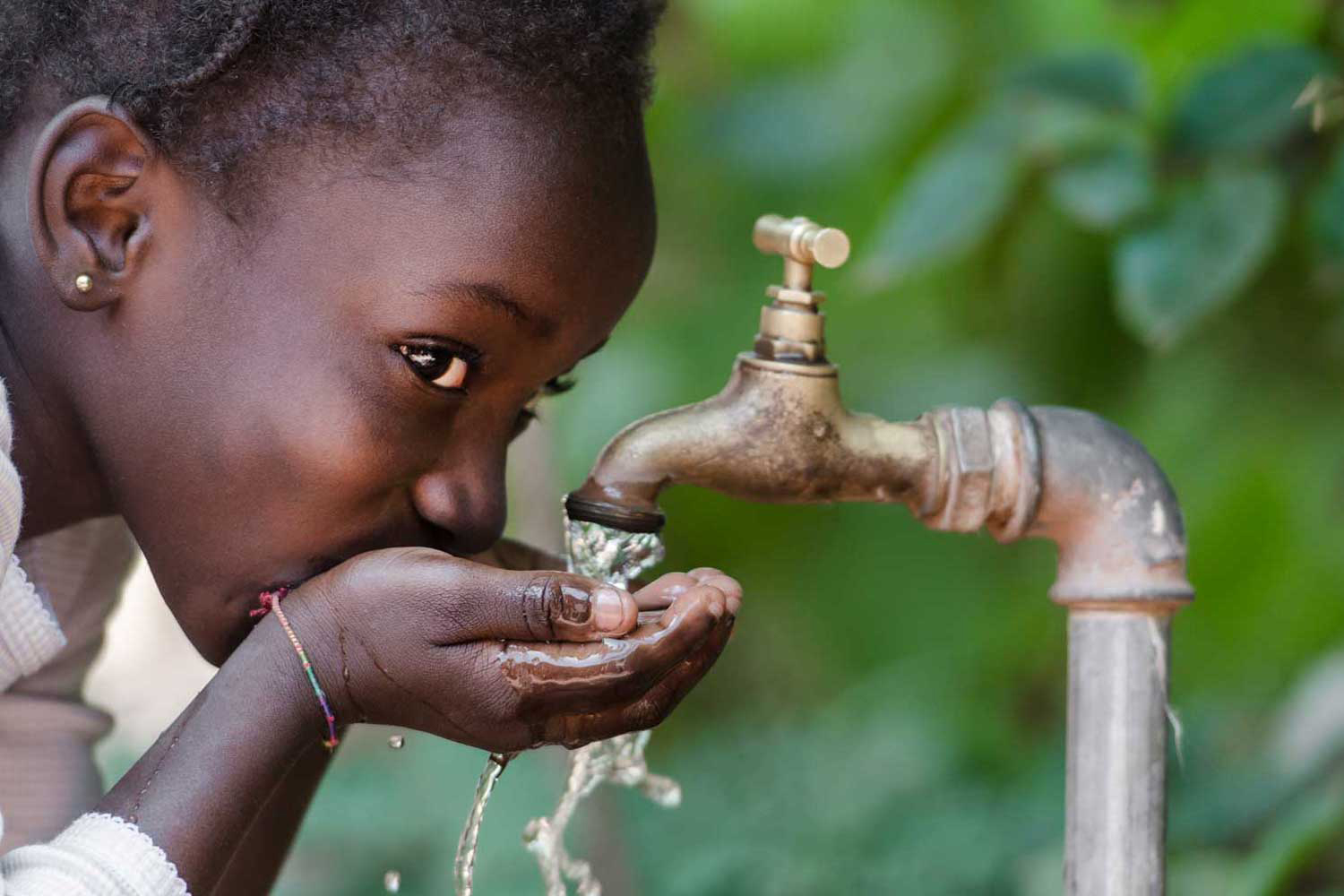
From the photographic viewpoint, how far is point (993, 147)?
1580 mm

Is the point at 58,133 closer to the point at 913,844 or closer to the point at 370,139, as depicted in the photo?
the point at 370,139

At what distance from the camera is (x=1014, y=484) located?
1.14 meters

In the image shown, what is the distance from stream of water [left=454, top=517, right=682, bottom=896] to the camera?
1.13 meters

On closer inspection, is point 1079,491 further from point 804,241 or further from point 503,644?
point 503,644

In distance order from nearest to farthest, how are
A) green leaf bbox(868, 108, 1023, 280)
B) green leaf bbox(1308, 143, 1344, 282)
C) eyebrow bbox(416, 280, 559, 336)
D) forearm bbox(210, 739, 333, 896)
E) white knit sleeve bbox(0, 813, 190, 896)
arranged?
1. white knit sleeve bbox(0, 813, 190, 896)
2. eyebrow bbox(416, 280, 559, 336)
3. forearm bbox(210, 739, 333, 896)
4. green leaf bbox(1308, 143, 1344, 282)
5. green leaf bbox(868, 108, 1023, 280)

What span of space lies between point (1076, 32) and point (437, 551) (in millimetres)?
1240

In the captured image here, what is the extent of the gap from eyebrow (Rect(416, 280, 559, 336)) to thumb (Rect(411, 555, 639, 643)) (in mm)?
181

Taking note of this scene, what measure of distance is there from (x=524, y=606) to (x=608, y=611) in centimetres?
5

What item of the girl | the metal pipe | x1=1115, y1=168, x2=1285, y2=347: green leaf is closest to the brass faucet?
the metal pipe

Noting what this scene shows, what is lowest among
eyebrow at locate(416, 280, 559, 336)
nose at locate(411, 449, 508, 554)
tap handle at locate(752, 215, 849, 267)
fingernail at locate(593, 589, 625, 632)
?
fingernail at locate(593, 589, 625, 632)

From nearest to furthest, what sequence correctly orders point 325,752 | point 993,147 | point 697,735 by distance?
point 325,752 < point 993,147 < point 697,735

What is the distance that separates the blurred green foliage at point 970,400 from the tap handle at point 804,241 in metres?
0.43

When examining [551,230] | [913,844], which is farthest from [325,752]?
[913,844]

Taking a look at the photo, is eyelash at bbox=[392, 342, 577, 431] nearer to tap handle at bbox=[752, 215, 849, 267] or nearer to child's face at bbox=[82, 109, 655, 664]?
child's face at bbox=[82, 109, 655, 664]
